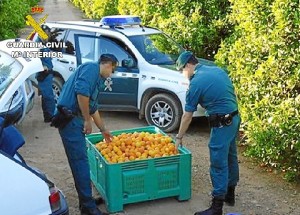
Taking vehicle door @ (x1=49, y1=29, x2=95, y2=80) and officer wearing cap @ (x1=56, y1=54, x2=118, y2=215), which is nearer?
officer wearing cap @ (x1=56, y1=54, x2=118, y2=215)

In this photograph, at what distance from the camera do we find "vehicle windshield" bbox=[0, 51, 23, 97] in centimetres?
658

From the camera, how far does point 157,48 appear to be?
9953 millimetres

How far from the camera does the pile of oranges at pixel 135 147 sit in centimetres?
639

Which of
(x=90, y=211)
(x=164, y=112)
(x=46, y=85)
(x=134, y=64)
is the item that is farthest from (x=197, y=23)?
(x=90, y=211)

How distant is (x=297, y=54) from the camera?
22.1 feet

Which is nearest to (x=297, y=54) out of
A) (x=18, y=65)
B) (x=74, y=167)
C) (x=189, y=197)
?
(x=189, y=197)

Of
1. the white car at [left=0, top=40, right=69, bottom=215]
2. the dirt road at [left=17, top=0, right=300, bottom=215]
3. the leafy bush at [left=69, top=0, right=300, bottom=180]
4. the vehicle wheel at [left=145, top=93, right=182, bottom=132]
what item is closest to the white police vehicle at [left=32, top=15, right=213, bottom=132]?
the vehicle wheel at [left=145, top=93, right=182, bottom=132]

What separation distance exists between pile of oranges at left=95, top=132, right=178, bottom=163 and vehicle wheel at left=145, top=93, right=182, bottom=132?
223cm

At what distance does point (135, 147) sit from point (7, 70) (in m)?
2.21

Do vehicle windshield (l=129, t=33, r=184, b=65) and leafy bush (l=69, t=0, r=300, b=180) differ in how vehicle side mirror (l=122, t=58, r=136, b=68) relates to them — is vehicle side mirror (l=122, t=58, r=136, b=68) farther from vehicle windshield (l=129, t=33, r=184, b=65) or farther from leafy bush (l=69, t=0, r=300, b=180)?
leafy bush (l=69, t=0, r=300, b=180)

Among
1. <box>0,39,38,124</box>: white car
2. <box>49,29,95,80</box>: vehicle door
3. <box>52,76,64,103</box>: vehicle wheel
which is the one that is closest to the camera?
<box>0,39,38,124</box>: white car

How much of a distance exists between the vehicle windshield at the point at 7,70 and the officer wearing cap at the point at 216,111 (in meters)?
2.29

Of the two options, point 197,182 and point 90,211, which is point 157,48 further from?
point 90,211

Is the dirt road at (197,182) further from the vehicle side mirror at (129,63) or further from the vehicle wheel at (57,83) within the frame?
the vehicle side mirror at (129,63)
